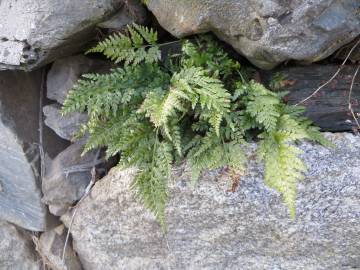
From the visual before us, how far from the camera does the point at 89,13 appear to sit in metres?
3.19

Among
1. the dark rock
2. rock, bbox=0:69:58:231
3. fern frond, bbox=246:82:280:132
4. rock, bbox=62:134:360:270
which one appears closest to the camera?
fern frond, bbox=246:82:280:132

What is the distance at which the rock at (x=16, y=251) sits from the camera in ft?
15.9

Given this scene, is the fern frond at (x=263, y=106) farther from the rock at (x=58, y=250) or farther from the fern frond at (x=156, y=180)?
the rock at (x=58, y=250)

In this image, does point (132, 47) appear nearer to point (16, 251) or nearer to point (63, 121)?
point (63, 121)

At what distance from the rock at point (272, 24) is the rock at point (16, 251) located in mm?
3208

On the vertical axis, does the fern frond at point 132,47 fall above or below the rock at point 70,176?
above

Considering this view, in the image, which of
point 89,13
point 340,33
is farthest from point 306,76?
point 89,13

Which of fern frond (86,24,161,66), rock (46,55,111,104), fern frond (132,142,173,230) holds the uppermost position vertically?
fern frond (86,24,161,66)

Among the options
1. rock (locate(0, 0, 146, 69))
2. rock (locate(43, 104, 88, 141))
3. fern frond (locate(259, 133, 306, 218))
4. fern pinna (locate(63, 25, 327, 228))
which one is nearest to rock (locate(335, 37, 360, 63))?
fern pinna (locate(63, 25, 327, 228))

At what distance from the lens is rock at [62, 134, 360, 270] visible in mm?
3014

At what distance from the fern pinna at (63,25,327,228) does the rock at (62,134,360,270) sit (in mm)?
210

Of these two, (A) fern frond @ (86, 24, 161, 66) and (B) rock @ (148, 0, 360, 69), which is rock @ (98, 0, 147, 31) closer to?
(A) fern frond @ (86, 24, 161, 66)

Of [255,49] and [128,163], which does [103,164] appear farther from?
[255,49]

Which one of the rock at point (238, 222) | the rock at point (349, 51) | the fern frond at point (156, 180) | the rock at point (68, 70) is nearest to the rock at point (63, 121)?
the rock at point (68, 70)
